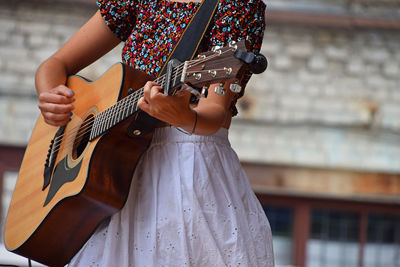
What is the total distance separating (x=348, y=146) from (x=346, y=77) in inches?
27.7

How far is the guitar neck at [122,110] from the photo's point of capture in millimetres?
1553

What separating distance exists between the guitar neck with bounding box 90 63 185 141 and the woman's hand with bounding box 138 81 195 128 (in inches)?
1.4

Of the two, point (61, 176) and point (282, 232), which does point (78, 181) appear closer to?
point (61, 176)

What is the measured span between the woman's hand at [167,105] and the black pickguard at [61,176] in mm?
374

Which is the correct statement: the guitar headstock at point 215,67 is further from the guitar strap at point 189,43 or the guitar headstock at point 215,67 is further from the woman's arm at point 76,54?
the woman's arm at point 76,54

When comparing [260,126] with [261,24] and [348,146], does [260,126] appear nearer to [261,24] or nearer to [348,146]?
[348,146]

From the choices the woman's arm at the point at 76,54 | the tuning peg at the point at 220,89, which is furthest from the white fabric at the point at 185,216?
the woman's arm at the point at 76,54

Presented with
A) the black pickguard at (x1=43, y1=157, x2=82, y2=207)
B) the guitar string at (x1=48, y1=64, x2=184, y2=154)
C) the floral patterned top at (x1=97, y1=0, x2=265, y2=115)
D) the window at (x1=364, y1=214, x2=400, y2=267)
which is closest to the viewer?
the guitar string at (x1=48, y1=64, x2=184, y2=154)

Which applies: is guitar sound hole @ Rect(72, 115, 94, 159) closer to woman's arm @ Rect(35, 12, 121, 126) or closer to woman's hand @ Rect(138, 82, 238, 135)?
woman's arm @ Rect(35, 12, 121, 126)

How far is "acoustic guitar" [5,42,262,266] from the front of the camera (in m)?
1.55

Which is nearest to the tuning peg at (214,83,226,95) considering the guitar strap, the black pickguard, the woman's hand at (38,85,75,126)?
the guitar strap

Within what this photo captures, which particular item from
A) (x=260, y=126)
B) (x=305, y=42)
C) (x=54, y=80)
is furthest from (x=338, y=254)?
(x=54, y=80)

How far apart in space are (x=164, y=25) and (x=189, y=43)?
0.64ft

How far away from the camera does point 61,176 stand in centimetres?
193
